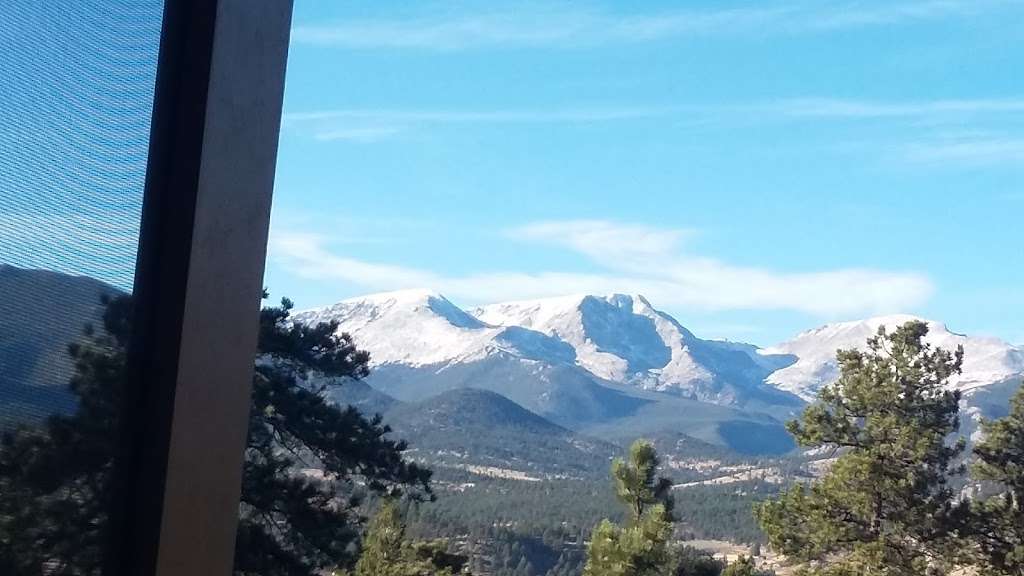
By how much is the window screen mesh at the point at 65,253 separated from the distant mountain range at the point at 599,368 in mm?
65284

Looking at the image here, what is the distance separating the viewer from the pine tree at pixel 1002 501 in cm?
1281

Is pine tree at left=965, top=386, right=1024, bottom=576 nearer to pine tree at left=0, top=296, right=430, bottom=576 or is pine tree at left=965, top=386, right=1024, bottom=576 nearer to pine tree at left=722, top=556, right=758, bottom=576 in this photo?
pine tree at left=722, top=556, right=758, bottom=576

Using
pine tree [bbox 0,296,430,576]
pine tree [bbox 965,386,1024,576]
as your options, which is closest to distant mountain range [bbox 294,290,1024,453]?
pine tree [bbox 965,386,1024,576]

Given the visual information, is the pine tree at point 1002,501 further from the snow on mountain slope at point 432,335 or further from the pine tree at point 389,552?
the snow on mountain slope at point 432,335

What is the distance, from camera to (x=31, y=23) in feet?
2.85

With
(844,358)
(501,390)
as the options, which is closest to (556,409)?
(501,390)

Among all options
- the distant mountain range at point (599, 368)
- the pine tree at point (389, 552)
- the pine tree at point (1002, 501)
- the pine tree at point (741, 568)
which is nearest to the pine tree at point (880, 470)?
the pine tree at point (1002, 501)

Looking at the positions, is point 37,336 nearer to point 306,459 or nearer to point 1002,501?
point 306,459

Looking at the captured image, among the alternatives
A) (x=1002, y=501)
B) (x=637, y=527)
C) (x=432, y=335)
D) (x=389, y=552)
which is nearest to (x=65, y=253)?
(x=389, y=552)

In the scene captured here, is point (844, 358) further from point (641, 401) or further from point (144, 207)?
point (641, 401)

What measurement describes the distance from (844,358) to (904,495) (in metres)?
2.15

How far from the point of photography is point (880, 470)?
13141mm

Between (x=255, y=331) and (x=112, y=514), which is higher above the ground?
(x=255, y=331)

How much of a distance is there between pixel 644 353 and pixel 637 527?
7026 inches
